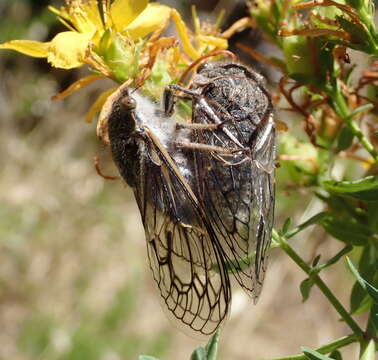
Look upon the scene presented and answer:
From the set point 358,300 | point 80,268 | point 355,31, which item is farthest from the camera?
point 80,268

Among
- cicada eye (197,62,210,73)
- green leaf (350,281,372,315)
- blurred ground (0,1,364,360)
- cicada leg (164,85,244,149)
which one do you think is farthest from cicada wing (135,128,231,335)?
blurred ground (0,1,364,360)

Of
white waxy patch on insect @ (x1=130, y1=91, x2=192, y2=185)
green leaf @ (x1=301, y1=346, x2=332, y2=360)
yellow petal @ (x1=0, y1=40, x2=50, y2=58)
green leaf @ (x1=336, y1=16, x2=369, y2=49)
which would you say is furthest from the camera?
yellow petal @ (x1=0, y1=40, x2=50, y2=58)

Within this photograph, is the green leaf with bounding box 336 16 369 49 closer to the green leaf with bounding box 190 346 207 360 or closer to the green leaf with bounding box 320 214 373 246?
the green leaf with bounding box 320 214 373 246

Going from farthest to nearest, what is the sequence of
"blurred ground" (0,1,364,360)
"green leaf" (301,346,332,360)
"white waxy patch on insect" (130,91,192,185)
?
"blurred ground" (0,1,364,360) < "white waxy patch on insect" (130,91,192,185) < "green leaf" (301,346,332,360)

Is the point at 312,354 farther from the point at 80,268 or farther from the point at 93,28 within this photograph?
the point at 80,268

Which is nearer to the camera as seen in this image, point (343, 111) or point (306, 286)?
point (306, 286)

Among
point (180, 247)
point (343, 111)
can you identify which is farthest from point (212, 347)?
point (343, 111)
